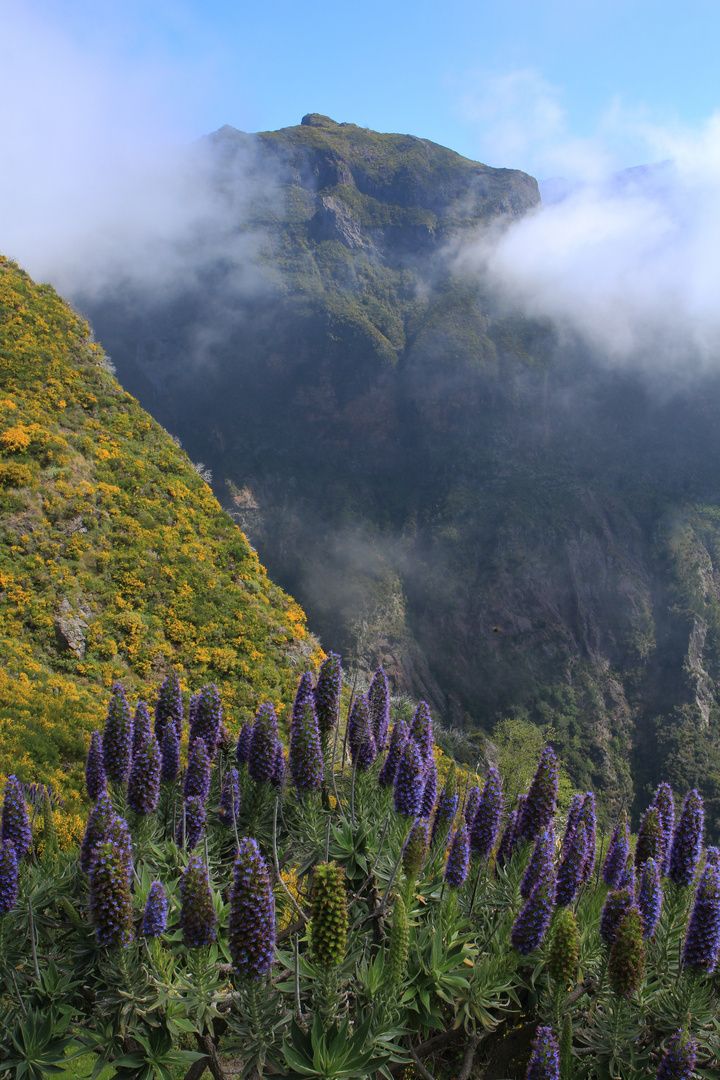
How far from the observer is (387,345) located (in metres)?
→ 153

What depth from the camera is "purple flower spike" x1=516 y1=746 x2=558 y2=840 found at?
5.32 m

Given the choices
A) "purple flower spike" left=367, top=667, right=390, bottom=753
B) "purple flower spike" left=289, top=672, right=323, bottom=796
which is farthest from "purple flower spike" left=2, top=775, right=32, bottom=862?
"purple flower spike" left=367, top=667, right=390, bottom=753

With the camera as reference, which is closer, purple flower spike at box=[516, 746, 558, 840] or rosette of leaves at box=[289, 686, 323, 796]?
rosette of leaves at box=[289, 686, 323, 796]

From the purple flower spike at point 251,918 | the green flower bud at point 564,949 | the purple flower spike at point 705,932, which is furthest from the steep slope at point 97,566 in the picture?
the purple flower spike at point 705,932

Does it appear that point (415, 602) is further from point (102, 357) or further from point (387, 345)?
point (102, 357)

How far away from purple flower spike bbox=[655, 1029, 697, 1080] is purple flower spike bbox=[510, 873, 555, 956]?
960mm

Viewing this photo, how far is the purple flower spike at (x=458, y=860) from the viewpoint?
495 centimetres

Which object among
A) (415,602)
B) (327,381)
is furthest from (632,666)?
(327,381)

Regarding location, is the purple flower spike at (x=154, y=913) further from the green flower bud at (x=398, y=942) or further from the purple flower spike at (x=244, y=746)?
the purple flower spike at (x=244, y=746)

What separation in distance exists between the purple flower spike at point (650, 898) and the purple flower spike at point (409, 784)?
1806 millimetres

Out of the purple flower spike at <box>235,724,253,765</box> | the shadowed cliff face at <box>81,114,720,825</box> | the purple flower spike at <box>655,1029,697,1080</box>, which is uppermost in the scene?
the shadowed cliff face at <box>81,114,720,825</box>

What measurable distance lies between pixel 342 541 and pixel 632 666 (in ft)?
187

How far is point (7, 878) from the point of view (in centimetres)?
433

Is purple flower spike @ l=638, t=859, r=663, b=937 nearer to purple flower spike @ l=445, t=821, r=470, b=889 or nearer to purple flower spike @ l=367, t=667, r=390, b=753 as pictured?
purple flower spike @ l=445, t=821, r=470, b=889
